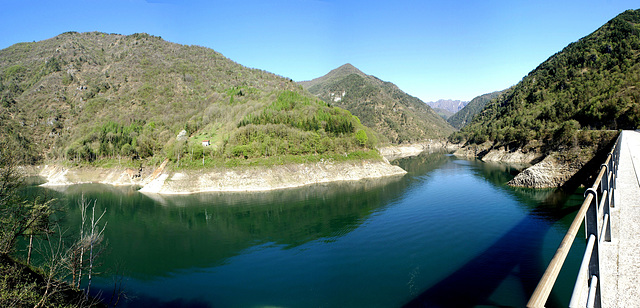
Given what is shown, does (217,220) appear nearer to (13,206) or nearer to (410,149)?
(13,206)

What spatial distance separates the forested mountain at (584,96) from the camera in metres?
47.8

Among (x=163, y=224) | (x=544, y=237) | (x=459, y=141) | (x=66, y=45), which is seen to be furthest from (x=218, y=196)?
(x=66, y=45)

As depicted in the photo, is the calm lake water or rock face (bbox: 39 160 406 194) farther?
rock face (bbox: 39 160 406 194)

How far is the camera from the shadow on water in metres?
14.7

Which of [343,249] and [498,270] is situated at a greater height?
[498,270]

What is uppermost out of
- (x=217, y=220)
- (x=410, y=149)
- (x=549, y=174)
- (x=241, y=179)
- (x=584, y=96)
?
(x=584, y=96)

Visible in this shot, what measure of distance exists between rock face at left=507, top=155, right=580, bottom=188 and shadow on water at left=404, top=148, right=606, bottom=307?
1170 cm

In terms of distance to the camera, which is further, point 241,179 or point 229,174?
point 229,174

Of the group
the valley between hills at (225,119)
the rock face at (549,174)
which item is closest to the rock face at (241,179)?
the valley between hills at (225,119)

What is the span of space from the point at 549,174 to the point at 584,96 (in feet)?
155

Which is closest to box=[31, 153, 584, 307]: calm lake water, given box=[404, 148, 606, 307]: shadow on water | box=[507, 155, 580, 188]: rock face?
box=[404, 148, 606, 307]: shadow on water

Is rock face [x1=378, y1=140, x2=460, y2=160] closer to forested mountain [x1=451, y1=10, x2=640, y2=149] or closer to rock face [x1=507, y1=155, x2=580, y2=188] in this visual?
forested mountain [x1=451, y1=10, x2=640, y2=149]

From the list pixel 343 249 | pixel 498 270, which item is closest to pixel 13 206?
pixel 343 249

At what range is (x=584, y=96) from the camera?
67000mm
